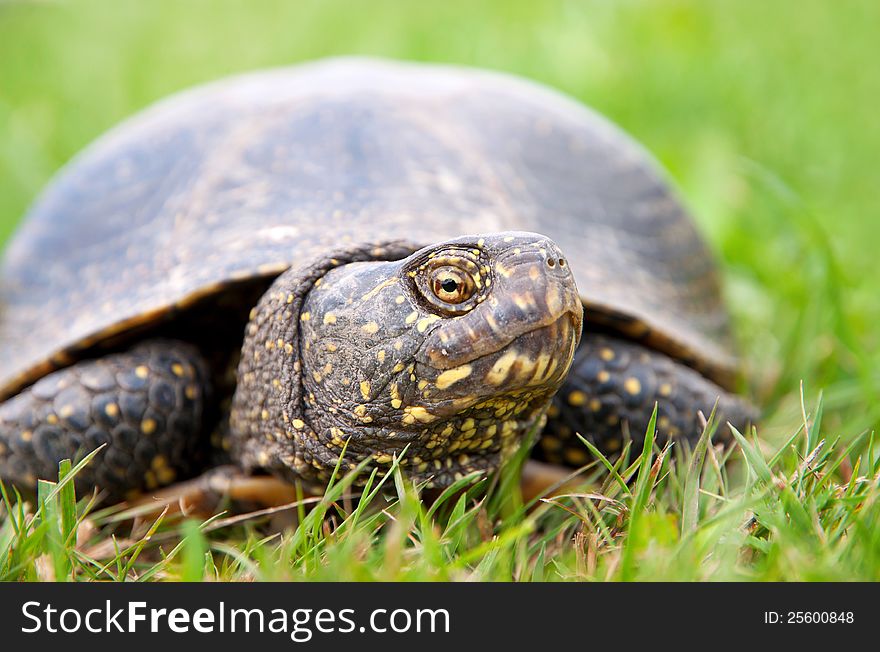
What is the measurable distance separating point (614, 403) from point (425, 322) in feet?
2.41

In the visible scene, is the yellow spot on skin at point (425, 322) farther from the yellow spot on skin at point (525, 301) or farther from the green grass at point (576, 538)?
the green grass at point (576, 538)

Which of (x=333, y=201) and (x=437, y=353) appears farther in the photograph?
(x=333, y=201)

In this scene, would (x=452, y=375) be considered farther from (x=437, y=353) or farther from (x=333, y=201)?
(x=333, y=201)

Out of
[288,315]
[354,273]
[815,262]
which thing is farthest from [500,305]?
[815,262]

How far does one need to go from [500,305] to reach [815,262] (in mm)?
2470

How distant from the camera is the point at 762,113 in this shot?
228 inches

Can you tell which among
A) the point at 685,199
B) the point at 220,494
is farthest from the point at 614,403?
the point at 685,199

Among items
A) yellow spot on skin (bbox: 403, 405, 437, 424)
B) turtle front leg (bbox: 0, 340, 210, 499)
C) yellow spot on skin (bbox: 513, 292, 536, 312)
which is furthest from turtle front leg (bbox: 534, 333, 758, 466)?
turtle front leg (bbox: 0, 340, 210, 499)

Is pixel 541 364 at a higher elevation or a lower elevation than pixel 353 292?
lower

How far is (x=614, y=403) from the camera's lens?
241 cm

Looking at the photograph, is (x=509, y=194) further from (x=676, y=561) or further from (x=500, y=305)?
(x=676, y=561)

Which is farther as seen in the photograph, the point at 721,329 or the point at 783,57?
the point at 783,57

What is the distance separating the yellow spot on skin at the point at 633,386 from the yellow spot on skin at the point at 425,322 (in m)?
0.74

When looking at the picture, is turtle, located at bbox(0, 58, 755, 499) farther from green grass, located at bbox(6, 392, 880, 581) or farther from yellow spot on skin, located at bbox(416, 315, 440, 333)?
green grass, located at bbox(6, 392, 880, 581)
